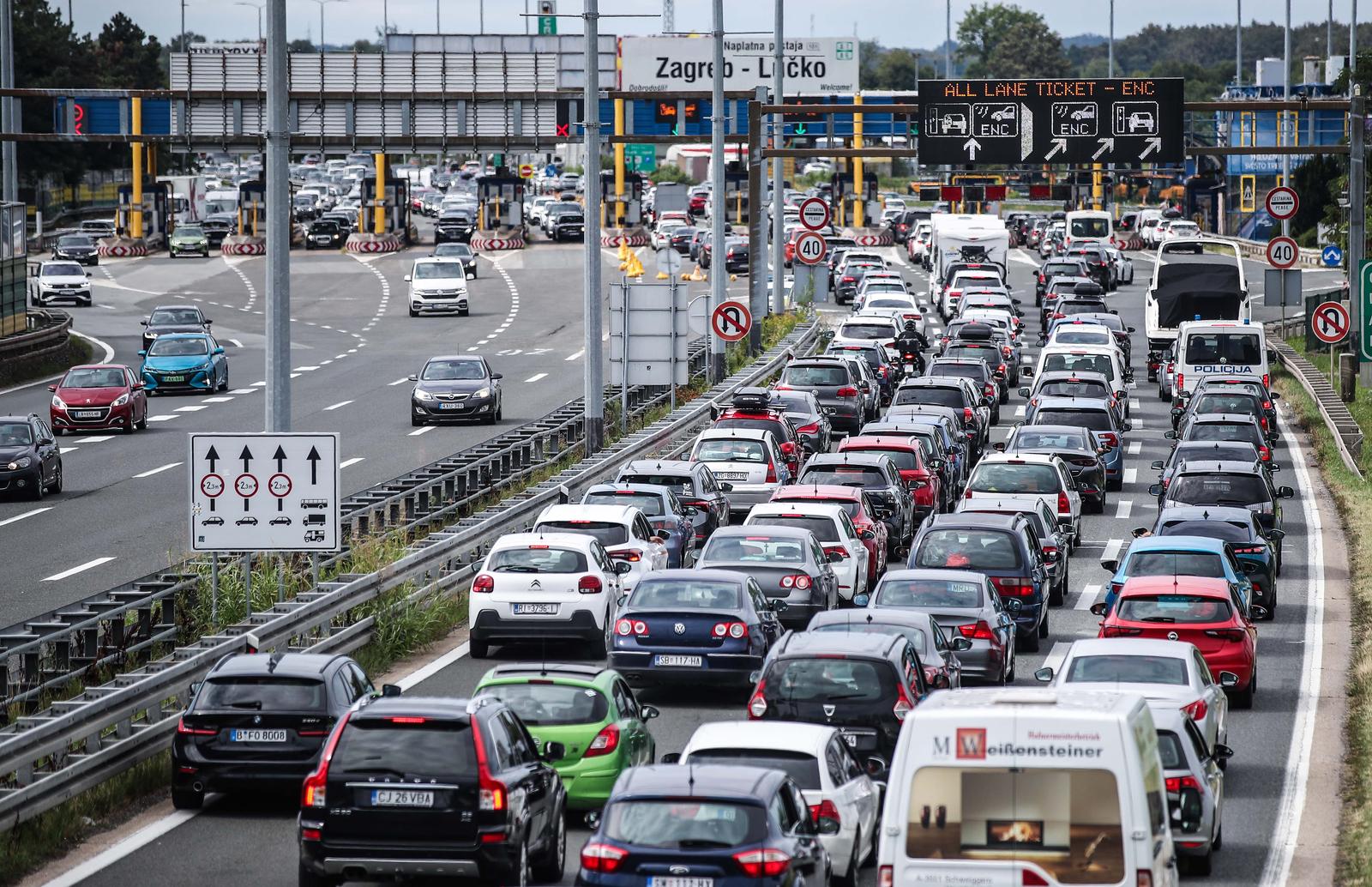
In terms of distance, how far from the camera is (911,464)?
114ft

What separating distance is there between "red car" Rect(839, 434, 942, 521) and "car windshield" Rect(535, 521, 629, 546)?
27.3 ft

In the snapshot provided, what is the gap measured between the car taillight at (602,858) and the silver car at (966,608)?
943cm

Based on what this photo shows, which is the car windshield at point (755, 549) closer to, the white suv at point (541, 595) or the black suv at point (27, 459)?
the white suv at point (541, 595)

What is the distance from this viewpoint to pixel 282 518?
883 inches

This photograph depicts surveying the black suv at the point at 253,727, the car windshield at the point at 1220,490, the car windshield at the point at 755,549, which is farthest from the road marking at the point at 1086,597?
the black suv at the point at 253,727

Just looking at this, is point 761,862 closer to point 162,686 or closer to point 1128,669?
point 1128,669

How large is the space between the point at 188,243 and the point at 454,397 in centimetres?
6063

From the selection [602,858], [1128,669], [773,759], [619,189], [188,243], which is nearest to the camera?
[602,858]

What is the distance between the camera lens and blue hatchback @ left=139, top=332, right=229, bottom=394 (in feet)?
179

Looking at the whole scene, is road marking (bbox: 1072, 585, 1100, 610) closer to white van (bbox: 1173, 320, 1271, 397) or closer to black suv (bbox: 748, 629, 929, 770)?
black suv (bbox: 748, 629, 929, 770)

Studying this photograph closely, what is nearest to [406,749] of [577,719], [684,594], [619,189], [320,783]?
[320,783]

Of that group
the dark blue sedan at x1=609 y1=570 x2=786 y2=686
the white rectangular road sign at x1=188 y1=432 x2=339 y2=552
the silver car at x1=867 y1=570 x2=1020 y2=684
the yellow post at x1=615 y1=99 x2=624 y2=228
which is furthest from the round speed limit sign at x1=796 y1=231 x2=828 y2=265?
the yellow post at x1=615 y1=99 x2=624 y2=228

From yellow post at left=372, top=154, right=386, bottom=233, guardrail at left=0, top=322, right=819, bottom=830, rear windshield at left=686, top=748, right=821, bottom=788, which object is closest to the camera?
rear windshield at left=686, top=748, right=821, bottom=788

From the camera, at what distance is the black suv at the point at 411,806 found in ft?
46.7
